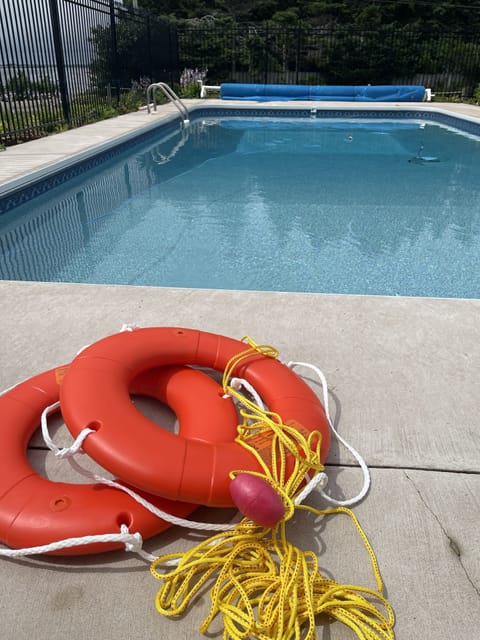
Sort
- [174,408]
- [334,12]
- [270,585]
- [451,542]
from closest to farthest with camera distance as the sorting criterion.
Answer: [270,585] < [451,542] < [174,408] < [334,12]

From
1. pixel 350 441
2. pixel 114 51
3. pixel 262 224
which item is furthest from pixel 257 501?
pixel 114 51

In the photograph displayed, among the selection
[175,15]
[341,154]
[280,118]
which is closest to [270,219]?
[341,154]

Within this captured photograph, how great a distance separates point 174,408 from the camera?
157cm

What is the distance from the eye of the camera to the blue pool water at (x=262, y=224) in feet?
12.1

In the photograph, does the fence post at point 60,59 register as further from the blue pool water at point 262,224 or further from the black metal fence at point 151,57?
the blue pool water at point 262,224

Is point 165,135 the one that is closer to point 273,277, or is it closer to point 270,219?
point 270,219

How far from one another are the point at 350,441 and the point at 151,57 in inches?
544

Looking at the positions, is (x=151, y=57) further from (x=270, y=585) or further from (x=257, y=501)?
(x=270, y=585)

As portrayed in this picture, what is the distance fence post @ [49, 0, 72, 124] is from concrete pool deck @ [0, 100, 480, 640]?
6796 millimetres

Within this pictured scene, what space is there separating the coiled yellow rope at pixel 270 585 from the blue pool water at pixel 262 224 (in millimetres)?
2369

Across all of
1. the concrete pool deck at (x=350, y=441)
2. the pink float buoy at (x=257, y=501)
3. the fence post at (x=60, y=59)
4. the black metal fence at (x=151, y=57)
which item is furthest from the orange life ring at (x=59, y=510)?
the fence post at (x=60, y=59)

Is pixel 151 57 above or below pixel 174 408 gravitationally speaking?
above

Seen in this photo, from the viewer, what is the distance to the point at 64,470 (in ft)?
4.74

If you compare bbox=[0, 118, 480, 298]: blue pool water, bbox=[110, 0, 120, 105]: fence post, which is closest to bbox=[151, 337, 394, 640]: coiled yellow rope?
bbox=[0, 118, 480, 298]: blue pool water
